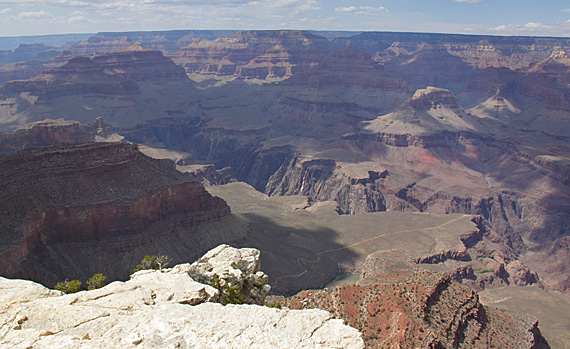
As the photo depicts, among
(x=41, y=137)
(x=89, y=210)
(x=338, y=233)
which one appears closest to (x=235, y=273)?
(x=89, y=210)

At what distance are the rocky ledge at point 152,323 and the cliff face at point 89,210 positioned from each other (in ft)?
126

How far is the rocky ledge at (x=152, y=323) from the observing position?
64.2 feet

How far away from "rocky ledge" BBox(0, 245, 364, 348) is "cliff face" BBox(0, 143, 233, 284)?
126 feet

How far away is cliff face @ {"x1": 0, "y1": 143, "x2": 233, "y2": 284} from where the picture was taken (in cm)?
6272

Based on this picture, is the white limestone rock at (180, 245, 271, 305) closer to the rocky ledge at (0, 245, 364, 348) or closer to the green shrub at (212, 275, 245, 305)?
the green shrub at (212, 275, 245, 305)

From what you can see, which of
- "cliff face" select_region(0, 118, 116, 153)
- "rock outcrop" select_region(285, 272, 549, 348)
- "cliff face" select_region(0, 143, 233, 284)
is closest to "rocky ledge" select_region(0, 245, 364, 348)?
"rock outcrop" select_region(285, 272, 549, 348)

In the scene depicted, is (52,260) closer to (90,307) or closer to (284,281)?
(284,281)

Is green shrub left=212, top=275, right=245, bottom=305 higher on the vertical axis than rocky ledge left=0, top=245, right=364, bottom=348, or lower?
lower

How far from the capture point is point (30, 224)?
204ft

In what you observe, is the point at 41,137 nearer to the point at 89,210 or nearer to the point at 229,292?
the point at 89,210

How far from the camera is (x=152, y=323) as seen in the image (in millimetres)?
20547

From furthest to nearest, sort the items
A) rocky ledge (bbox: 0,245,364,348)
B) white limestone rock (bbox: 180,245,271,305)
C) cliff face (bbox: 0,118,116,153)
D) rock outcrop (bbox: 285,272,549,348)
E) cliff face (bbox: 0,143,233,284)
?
cliff face (bbox: 0,118,116,153), cliff face (bbox: 0,143,233,284), rock outcrop (bbox: 285,272,549,348), white limestone rock (bbox: 180,245,271,305), rocky ledge (bbox: 0,245,364,348)

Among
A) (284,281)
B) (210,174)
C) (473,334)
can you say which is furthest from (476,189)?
(473,334)

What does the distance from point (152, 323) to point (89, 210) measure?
54.6m
